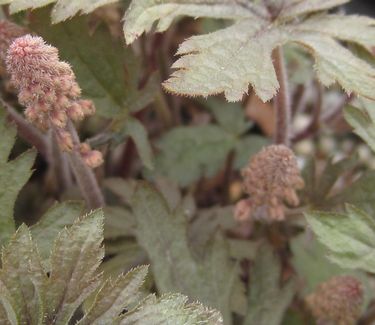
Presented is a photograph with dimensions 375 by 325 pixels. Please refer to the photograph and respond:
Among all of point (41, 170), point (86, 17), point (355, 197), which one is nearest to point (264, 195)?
point (355, 197)

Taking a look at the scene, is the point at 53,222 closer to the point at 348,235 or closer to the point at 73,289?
the point at 73,289

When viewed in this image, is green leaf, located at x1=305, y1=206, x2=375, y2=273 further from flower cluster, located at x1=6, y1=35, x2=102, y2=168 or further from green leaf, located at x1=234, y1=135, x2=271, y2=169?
green leaf, located at x1=234, y1=135, x2=271, y2=169

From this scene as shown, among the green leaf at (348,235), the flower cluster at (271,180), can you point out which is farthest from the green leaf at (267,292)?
the green leaf at (348,235)

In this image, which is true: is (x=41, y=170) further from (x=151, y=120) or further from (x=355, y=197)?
(x=355, y=197)

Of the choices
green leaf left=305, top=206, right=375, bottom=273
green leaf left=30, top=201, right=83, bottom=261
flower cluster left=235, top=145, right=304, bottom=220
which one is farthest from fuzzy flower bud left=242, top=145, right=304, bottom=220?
green leaf left=30, top=201, right=83, bottom=261

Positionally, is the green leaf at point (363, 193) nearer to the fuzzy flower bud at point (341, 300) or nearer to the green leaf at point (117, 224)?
the fuzzy flower bud at point (341, 300)

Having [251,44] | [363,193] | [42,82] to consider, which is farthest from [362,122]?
[42,82]

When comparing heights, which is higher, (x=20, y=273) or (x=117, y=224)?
(x=20, y=273)
